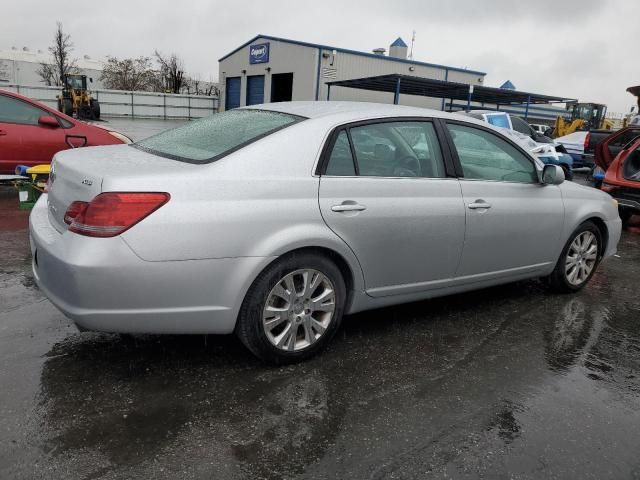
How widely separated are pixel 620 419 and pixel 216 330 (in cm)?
217

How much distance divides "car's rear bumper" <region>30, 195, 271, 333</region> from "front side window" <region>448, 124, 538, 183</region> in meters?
1.82

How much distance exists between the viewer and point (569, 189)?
459cm

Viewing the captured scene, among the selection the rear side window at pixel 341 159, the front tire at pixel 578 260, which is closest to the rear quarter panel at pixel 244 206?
the rear side window at pixel 341 159

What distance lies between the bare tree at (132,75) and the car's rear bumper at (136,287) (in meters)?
52.8

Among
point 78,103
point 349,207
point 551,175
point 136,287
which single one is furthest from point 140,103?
point 136,287

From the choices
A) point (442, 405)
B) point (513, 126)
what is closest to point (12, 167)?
point (442, 405)

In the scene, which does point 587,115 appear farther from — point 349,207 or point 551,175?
point 349,207

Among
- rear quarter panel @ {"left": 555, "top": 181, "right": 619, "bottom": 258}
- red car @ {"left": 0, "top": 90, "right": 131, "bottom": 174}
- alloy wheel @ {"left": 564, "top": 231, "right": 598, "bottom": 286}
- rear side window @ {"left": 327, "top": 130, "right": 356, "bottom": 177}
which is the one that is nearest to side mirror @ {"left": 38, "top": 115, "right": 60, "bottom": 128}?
red car @ {"left": 0, "top": 90, "right": 131, "bottom": 174}

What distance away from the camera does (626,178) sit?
325 inches

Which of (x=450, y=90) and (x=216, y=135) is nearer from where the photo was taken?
(x=216, y=135)

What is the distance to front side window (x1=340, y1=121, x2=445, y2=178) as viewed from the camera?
3.39m

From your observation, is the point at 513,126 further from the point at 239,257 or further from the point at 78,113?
the point at 78,113

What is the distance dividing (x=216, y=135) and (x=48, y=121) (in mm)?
4985

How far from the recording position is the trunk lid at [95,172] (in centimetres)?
270
